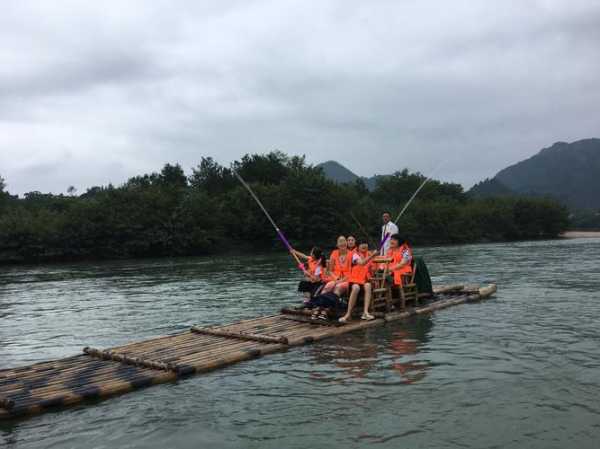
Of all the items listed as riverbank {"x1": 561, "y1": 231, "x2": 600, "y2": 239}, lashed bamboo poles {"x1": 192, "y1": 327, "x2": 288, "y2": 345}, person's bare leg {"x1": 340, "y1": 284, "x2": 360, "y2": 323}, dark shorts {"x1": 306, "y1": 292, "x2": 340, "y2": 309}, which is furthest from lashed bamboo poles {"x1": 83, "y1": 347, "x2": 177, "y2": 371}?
riverbank {"x1": 561, "y1": 231, "x2": 600, "y2": 239}

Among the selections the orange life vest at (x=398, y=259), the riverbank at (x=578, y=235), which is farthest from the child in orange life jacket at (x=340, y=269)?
the riverbank at (x=578, y=235)

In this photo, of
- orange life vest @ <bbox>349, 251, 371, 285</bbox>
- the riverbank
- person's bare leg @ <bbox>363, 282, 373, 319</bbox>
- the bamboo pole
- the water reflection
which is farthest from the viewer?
the riverbank

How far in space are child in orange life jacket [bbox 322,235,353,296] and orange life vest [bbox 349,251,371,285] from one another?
114mm

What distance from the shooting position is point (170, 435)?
6.99 metres

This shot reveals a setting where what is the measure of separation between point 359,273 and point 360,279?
0.14 meters

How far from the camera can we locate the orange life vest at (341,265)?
13358 millimetres

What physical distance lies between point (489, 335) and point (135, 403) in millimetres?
7303

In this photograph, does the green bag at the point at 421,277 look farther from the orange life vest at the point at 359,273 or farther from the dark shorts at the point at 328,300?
the dark shorts at the point at 328,300

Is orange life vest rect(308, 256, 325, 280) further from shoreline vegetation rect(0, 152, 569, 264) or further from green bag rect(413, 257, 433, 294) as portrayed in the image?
shoreline vegetation rect(0, 152, 569, 264)

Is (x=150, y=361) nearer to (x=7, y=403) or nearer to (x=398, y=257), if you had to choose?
(x=7, y=403)

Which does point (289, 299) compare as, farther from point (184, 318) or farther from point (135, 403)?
point (135, 403)

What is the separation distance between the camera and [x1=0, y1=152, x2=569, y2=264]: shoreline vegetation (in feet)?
179

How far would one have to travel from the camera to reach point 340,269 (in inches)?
536

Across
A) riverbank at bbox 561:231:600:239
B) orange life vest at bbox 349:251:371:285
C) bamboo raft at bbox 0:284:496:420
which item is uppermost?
orange life vest at bbox 349:251:371:285
